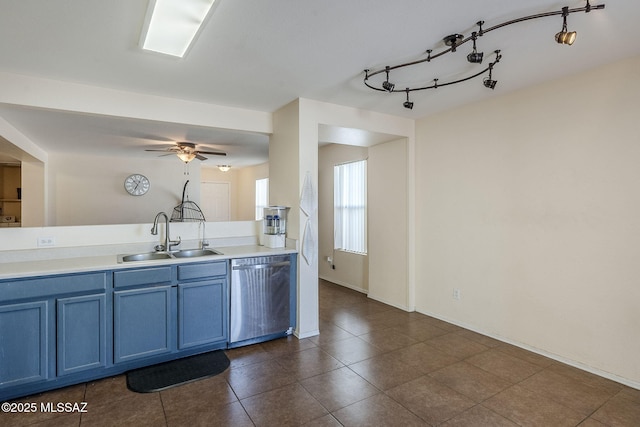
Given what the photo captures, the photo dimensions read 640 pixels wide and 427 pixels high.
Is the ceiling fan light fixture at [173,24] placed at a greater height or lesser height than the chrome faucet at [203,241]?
greater

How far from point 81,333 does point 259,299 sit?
143 centimetres

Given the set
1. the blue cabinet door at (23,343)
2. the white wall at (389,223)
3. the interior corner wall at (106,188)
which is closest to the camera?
the blue cabinet door at (23,343)

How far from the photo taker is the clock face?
7159 mm

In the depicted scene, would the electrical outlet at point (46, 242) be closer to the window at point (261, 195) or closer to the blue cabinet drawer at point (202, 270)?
the blue cabinet drawer at point (202, 270)

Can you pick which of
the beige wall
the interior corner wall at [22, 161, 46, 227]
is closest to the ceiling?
the interior corner wall at [22, 161, 46, 227]

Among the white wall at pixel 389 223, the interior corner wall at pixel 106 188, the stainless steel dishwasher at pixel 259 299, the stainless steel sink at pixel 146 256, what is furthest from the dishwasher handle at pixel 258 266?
the interior corner wall at pixel 106 188

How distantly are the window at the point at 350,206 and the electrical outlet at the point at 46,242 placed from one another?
12.5 feet

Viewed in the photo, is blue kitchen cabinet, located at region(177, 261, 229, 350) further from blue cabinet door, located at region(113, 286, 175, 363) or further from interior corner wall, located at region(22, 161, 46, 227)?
interior corner wall, located at region(22, 161, 46, 227)

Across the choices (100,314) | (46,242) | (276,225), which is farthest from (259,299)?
(46,242)

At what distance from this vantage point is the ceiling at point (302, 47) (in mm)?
1895

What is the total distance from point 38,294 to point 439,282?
12.5 ft

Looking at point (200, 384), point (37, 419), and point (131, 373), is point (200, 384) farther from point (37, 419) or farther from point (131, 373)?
point (37, 419)

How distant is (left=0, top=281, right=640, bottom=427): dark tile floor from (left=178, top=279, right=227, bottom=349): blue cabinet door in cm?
29

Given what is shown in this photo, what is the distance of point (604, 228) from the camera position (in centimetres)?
265
